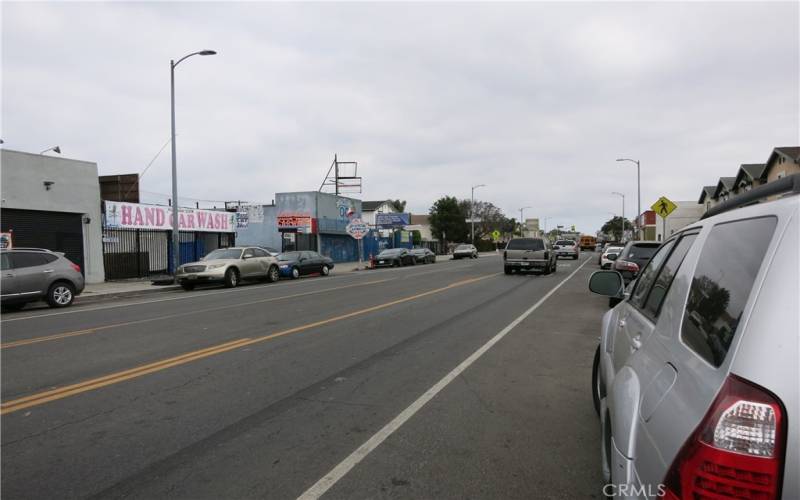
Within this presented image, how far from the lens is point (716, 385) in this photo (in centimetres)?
158

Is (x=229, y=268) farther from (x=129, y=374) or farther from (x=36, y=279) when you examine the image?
(x=129, y=374)

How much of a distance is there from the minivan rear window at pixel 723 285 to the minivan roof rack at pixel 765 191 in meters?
0.20

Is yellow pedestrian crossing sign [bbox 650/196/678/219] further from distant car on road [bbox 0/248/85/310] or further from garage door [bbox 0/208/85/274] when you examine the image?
garage door [bbox 0/208/85/274]

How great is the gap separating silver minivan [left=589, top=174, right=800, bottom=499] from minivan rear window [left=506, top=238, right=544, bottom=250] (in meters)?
23.1

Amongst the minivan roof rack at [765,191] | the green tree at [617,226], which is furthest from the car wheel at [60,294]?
the green tree at [617,226]

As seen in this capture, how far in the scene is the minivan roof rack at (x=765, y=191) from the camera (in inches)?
79.8

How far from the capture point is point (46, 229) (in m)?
21.3

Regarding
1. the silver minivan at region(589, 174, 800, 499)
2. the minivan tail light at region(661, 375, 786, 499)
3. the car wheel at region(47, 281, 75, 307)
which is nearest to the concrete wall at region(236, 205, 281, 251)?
the car wheel at region(47, 281, 75, 307)

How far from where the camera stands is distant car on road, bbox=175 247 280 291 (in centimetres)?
2006

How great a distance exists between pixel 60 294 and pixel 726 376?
658 inches

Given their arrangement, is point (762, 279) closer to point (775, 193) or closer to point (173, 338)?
point (775, 193)

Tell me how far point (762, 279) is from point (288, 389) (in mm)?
4928

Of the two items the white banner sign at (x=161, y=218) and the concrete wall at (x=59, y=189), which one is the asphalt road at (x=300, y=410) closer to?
the concrete wall at (x=59, y=189)

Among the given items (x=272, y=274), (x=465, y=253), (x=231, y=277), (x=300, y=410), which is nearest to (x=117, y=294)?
(x=231, y=277)
